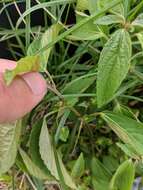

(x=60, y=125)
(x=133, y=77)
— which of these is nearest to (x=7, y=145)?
(x=60, y=125)

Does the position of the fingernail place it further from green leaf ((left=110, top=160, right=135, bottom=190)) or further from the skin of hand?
green leaf ((left=110, top=160, right=135, bottom=190))

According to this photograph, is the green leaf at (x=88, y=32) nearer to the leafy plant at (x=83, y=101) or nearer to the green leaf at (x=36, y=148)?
the leafy plant at (x=83, y=101)

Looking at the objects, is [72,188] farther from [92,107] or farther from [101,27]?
[101,27]

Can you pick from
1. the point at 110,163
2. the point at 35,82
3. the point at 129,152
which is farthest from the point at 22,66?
the point at 110,163

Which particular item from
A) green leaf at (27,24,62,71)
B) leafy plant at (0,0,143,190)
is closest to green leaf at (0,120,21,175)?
leafy plant at (0,0,143,190)

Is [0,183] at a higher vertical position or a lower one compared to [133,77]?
lower

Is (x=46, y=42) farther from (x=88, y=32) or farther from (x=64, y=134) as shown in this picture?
(x=64, y=134)

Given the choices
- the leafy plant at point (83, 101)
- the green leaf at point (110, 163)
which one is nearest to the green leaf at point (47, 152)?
the leafy plant at point (83, 101)

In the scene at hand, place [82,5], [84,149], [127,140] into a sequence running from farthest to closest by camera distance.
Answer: [84,149], [82,5], [127,140]
